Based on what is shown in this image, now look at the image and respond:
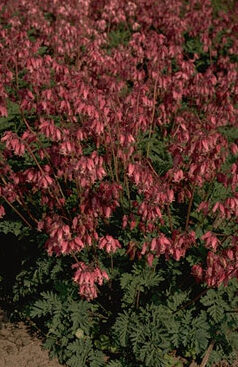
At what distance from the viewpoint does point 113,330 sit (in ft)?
16.2

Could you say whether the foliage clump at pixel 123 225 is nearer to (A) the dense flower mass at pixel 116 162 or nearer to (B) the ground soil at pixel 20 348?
(A) the dense flower mass at pixel 116 162

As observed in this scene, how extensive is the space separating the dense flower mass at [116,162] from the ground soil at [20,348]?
1.29m

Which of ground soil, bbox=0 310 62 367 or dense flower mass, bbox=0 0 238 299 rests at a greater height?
dense flower mass, bbox=0 0 238 299

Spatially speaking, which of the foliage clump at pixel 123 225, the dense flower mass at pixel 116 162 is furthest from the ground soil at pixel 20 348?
the dense flower mass at pixel 116 162

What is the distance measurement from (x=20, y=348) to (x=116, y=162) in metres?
2.49

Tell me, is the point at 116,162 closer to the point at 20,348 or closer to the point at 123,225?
the point at 123,225

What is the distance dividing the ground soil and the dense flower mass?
129 cm

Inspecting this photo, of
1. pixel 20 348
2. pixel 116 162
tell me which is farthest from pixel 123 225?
pixel 20 348

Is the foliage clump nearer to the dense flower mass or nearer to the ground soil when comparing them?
the dense flower mass

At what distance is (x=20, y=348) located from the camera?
5117 millimetres

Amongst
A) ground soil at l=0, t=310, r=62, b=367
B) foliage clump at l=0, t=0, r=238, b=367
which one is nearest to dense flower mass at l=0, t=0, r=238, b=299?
foliage clump at l=0, t=0, r=238, b=367

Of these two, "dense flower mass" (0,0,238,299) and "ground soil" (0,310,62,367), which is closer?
"dense flower mass" (0,0,238,299)

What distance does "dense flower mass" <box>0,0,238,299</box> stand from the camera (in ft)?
13.1

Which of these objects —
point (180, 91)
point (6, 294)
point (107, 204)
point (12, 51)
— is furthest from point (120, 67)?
point (6, 294)
